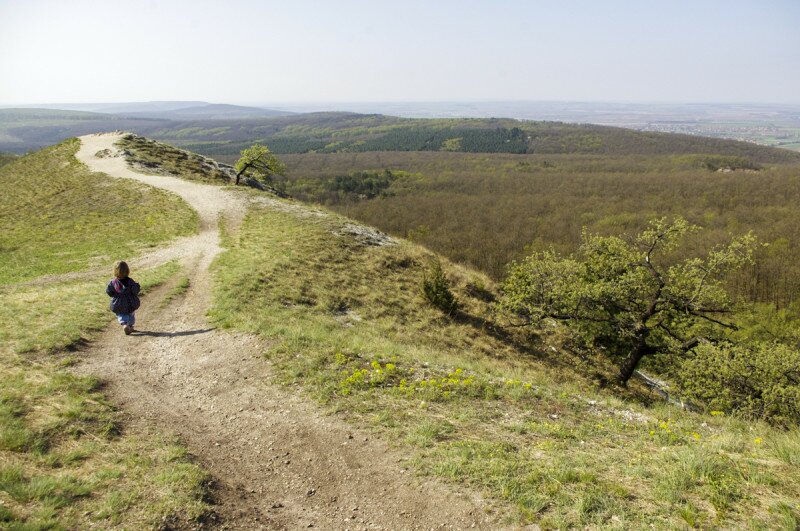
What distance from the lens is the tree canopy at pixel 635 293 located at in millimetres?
17375

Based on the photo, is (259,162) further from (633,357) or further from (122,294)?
(633,357)

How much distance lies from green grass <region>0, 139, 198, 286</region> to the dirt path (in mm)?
11719

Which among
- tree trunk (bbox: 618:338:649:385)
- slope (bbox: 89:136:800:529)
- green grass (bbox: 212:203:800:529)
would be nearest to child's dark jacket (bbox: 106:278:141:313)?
slope (bbox: 89:136:800:529)

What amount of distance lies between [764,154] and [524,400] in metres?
232

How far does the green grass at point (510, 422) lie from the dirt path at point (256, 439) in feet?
1.83

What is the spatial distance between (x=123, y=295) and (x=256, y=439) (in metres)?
7.50

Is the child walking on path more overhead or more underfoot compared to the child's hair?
more underfoot

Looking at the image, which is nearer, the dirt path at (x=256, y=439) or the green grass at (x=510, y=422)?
the green grass at (x=510, y=422)

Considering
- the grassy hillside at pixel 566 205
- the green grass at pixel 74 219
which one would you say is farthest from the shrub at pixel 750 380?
the grassy hillside at pixel 566 205

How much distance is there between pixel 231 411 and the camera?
8812 mm

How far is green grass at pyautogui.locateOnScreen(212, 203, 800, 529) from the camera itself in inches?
226

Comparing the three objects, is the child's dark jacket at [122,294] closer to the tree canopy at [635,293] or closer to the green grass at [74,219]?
the green grass at [74,219]

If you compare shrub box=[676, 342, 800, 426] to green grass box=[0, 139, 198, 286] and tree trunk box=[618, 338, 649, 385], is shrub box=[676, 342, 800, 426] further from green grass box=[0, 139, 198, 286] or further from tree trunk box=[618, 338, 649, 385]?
green grass box=[0, 139, 198, 286]

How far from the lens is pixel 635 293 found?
19.1 metres
